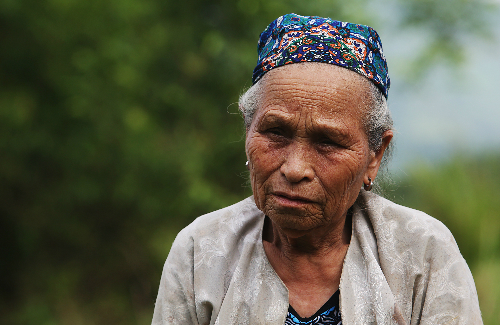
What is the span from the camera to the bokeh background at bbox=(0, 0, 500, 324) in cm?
486

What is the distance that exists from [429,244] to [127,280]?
4845 mm

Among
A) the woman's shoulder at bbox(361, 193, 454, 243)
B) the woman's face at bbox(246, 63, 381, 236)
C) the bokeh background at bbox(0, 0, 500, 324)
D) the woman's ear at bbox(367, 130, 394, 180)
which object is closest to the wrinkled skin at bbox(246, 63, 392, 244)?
the woman's face at bbox(246, 63, 381, 236)

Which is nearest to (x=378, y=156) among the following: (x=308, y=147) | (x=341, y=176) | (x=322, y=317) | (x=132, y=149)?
(x=341, y=176)

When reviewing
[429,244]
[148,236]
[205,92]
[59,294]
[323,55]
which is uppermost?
[205,92]

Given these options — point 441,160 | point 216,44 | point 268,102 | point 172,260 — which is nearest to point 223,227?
point 172,260

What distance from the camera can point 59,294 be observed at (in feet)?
20.1

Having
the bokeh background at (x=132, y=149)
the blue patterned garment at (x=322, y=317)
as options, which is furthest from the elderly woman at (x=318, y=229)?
the bokeh background at (x=132, y=149)

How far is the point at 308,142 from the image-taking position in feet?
6.59

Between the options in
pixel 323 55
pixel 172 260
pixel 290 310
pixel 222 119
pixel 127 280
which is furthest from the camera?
pixel 127 280

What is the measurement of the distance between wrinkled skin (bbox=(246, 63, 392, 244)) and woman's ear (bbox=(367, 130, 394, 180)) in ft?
0.42

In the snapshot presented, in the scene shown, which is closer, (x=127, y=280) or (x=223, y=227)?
(x=223, y=227)

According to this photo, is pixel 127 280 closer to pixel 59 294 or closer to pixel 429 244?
pixel 59 294

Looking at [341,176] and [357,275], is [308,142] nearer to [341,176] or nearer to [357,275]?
[341,176]

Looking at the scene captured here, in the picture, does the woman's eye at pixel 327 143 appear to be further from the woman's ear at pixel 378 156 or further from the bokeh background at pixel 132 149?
the bokeh background at pixel 132 149
